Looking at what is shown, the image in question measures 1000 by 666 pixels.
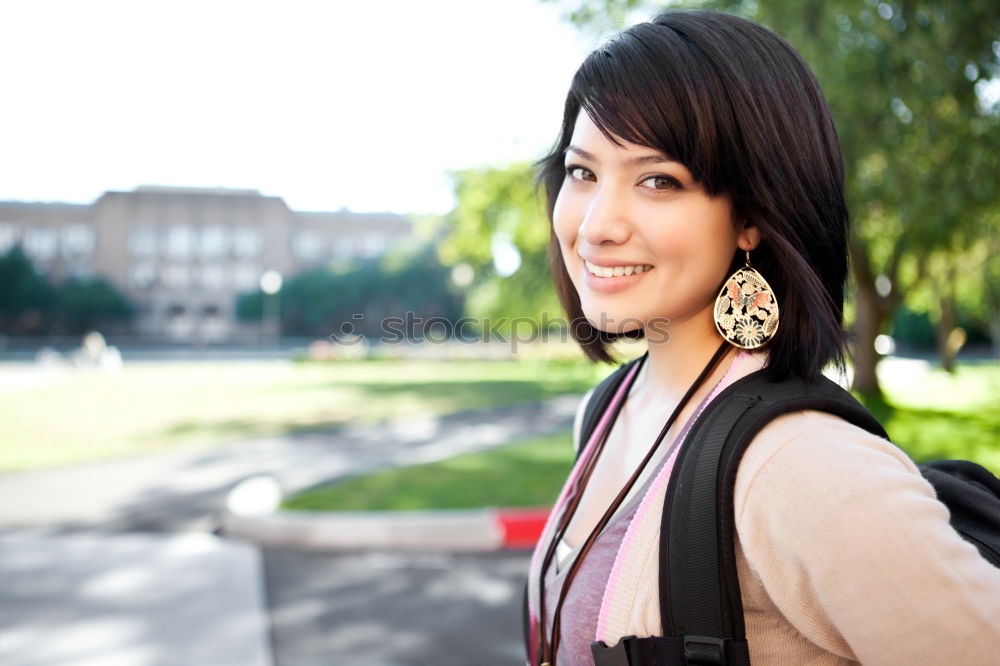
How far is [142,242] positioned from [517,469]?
57917 millimetres

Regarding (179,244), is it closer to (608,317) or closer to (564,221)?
(564,221)

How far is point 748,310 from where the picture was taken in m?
1.26

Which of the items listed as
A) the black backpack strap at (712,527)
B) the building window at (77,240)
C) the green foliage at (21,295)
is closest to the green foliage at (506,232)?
the black backpack strap at (712,527)

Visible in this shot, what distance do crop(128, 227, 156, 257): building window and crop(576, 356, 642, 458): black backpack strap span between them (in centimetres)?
6282

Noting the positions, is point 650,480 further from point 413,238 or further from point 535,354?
point 413,238

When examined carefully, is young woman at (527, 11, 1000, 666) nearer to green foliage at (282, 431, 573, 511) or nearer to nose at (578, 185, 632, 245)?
nose at (578, 185, 632, 245)

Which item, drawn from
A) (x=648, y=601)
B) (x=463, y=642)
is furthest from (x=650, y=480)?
(x=463, y=642)

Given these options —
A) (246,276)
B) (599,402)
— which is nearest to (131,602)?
(599,402)

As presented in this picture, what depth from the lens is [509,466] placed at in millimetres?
8109

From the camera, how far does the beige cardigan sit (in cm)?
89

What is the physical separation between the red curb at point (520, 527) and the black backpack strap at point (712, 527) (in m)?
4.50

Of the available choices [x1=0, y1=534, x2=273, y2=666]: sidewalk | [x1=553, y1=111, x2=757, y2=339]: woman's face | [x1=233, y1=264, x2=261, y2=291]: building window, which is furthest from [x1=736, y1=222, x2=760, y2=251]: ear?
[x1=233, y1=264, x2=261, y2=291]: building window

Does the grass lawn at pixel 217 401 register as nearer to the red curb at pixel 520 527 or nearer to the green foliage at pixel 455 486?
the green foliage at pixel 455 486

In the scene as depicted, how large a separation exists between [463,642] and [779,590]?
3.15 m
